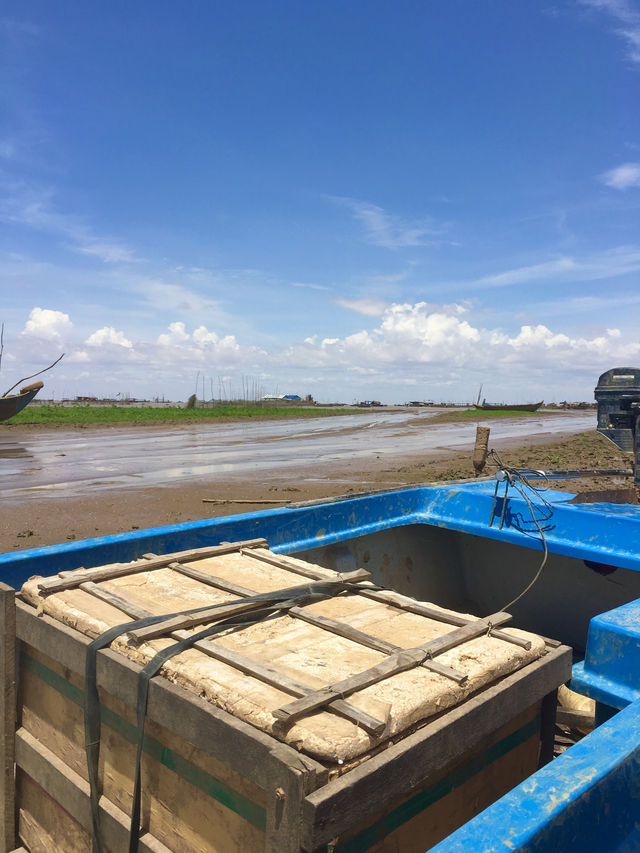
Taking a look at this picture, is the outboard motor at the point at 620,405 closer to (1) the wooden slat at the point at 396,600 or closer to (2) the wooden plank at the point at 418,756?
(1) the wooden slat at the point at 396,600

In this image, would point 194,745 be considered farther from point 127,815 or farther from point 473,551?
point 473,551

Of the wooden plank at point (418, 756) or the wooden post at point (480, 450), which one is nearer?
the wooden plank at point (418, 756)

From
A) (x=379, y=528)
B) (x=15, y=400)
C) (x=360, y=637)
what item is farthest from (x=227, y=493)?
(x=15, y=400)

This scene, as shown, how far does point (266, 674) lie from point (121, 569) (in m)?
1.11

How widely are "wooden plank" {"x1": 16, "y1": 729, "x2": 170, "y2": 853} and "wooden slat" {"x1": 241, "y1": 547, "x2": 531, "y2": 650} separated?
1008 mm

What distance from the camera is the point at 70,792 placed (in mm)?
2014

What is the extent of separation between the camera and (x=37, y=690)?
7.35 ft

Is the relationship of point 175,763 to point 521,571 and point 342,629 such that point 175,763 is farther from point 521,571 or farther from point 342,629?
point 521,571

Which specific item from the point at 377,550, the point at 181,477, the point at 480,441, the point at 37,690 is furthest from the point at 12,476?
the point at 37,690

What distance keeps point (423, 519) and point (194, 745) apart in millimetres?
3397

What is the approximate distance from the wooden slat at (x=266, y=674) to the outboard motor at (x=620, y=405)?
5.33 meters

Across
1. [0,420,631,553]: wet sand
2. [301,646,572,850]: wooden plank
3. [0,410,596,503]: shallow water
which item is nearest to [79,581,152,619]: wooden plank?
[301,646,572,850]: wooden plank

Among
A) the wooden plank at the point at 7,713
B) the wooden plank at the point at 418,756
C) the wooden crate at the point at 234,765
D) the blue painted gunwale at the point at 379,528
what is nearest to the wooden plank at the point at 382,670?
the wooden crate at the point at 234,765

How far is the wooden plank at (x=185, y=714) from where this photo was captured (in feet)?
4.42
